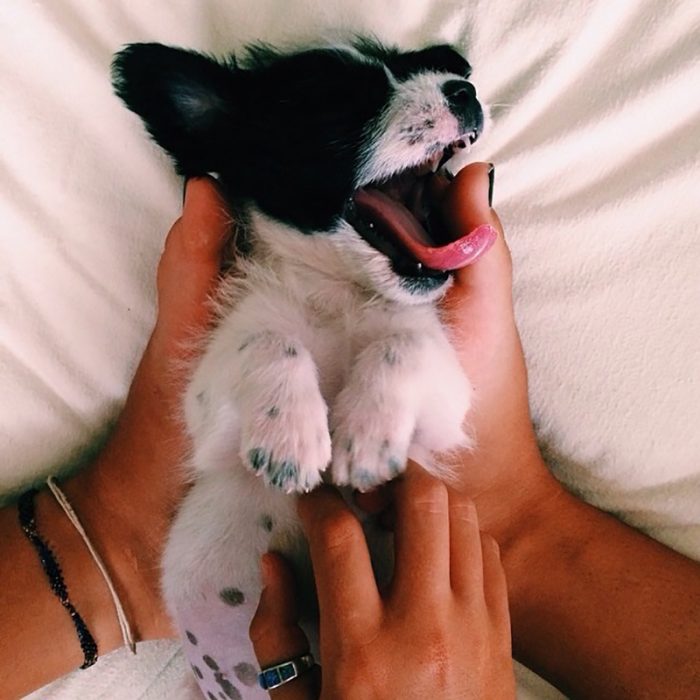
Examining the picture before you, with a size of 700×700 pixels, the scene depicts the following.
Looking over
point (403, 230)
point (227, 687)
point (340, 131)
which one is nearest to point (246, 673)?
point (227, 687)

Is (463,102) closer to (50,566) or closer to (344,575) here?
(344,575)

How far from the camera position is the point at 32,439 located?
1646 millimetres

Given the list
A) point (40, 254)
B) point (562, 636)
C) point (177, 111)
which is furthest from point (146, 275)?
point (562, 636)

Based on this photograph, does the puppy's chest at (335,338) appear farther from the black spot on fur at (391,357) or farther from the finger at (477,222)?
the finger at (477,222)

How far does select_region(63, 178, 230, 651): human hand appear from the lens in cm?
138

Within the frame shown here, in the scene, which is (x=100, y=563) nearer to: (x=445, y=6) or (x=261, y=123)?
(x=261, y=123)

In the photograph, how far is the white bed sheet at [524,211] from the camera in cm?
146

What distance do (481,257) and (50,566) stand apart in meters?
1.08

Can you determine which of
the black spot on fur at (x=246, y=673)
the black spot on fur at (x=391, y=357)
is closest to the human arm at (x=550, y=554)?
the black spot on fur at (x=391, y=357)

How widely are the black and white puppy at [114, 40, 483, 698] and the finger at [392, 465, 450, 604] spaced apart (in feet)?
0.56

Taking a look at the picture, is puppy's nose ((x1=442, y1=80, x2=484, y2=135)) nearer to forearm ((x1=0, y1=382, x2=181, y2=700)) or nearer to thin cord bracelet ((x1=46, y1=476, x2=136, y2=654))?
forearm ((x1=0, y1=382, x2=181, y2=700))

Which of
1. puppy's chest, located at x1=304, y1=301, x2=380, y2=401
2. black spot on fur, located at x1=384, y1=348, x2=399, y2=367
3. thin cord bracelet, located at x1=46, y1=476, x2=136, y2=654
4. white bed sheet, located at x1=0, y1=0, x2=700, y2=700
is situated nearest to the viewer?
black spot on fur, located at x1=384, y1=348, x2=399, y2=367

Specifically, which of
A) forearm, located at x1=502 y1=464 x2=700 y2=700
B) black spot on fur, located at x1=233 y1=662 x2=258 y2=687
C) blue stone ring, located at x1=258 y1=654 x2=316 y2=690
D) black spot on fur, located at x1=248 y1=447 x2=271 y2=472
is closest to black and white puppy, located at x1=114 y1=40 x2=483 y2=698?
black spot on fur, located at x1=233 y1=662 x2=258 y2=687

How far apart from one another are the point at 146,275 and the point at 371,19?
70 cm
